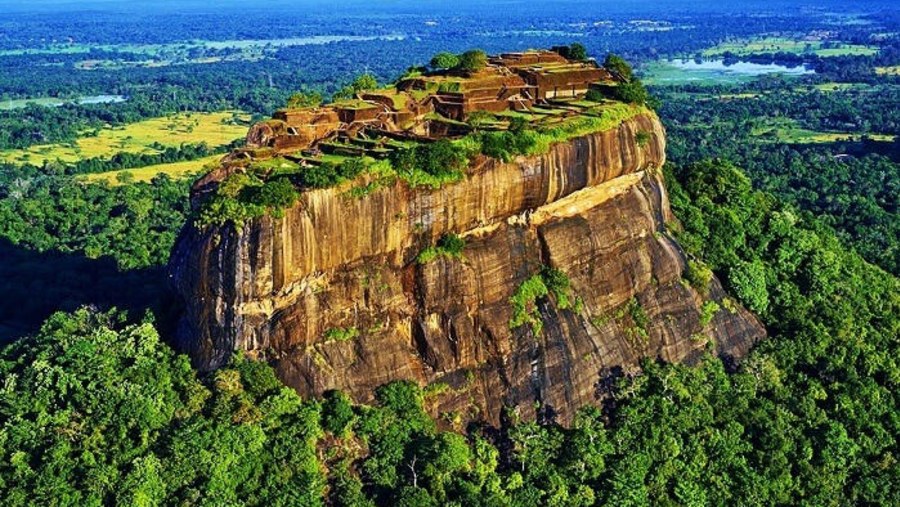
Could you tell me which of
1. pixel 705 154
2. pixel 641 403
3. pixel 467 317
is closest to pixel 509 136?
pixel 467 317

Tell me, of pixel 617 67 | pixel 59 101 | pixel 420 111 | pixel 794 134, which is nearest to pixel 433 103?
pixel 420 111

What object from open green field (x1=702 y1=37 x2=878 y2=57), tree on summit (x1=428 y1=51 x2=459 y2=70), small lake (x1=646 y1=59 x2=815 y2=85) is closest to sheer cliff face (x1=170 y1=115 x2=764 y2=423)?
tree on summit (x1=428 y1=51 x2=459 y2=70)

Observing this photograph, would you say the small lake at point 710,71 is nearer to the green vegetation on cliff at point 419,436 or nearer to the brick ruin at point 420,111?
the brick ruin at point 420,111

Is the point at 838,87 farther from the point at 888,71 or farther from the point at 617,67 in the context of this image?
the point at 617,67

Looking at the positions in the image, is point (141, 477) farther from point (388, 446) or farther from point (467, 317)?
point (467, 317)

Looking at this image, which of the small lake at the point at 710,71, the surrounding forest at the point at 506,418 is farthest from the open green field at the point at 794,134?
the surrounding forest at the point at 506,418

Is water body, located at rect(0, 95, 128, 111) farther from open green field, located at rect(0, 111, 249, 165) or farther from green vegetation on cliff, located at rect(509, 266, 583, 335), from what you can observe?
green vegetation on cliff, located at rect(509, 266, 583, 335)
